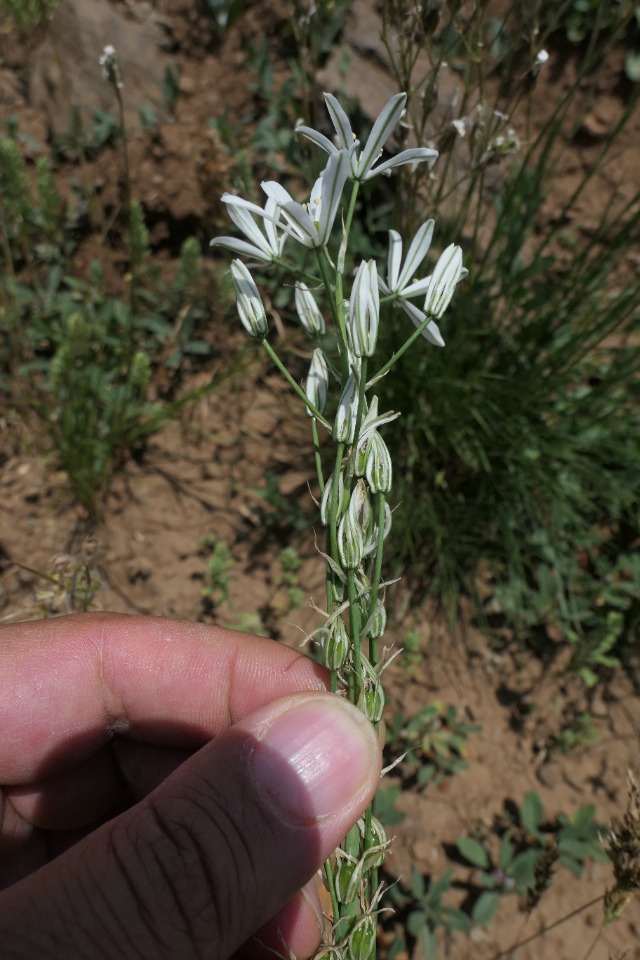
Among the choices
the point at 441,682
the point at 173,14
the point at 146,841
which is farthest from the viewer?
the point at 173,14

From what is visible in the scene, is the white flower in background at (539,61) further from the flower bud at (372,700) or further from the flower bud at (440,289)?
the flower bud at (372,700)

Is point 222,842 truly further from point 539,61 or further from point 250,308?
point 539,61

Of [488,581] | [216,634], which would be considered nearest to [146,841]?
[216,634]

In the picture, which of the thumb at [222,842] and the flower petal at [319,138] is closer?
the flower petal at [319,138]

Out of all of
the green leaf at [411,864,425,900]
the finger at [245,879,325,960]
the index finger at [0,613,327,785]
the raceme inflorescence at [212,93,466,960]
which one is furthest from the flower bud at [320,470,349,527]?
the green leaf at [411,864,425,900]

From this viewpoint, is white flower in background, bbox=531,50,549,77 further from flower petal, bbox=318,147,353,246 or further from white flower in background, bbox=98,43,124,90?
white flower in background, bbox=98,43,124,90

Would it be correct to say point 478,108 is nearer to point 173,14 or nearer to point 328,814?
point 328,814

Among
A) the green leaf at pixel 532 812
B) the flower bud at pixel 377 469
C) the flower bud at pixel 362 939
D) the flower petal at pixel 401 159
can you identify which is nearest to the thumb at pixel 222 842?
the flower bud at pixel 362 939
